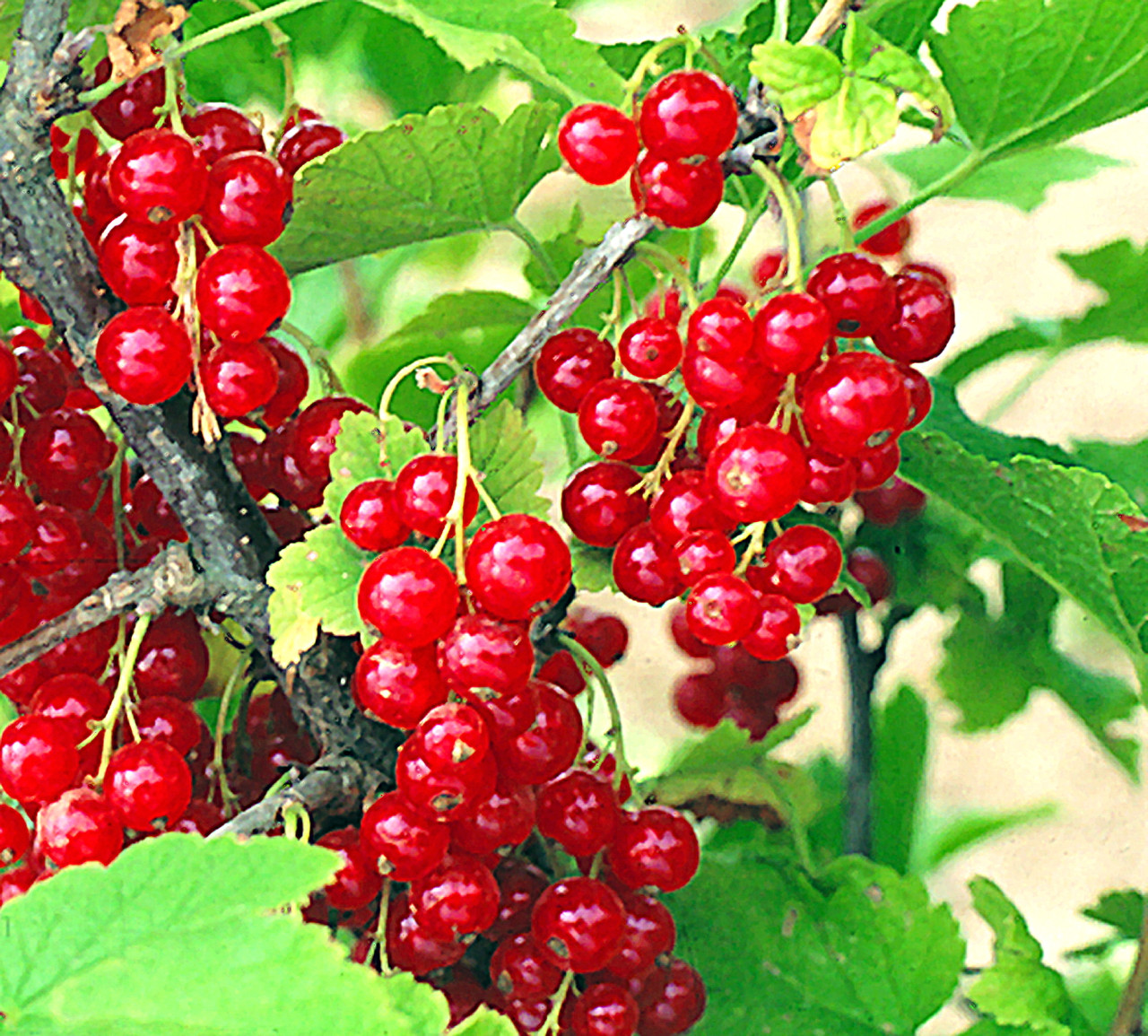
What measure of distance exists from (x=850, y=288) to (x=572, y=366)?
8cm

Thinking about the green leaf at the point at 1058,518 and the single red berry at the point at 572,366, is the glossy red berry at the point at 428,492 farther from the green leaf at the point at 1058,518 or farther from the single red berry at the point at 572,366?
the green leaf at the point at 1058,518

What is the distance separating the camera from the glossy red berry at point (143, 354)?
1.03 feet

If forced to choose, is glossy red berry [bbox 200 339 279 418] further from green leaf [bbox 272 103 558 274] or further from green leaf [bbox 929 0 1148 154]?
green leaf [bbox 929 0 1148 154]

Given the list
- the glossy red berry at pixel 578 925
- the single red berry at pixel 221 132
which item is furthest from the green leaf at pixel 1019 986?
the single red berry at pixel 221 132

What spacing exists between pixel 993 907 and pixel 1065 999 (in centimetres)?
4

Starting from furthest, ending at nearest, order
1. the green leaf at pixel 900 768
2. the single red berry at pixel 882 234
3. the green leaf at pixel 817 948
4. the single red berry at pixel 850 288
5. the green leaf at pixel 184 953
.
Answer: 1. the green leaf at pixel 900 768
2. the single red berry at pixel 882 234
3. the green leaf at pixel 817 948
4. the single red berry at pixel 850 288
5. the green leaf at pixel 184 953

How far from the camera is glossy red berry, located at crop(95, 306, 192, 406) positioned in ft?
1.03

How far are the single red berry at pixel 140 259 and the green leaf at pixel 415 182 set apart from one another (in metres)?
0.05

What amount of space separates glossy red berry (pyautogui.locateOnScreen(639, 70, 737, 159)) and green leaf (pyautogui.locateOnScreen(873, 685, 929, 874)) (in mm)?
480

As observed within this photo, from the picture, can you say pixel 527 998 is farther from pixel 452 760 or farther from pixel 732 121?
pixel 732 121

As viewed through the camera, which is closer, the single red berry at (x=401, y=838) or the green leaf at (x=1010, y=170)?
the single red berry at (x=401, y=838)

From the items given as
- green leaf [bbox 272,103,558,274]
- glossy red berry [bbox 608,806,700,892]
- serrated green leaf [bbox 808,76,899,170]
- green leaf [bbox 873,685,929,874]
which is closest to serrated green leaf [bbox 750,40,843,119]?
serrated green leaf [bbox 808,76,899,170]

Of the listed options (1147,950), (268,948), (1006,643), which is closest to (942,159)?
(1006,643)

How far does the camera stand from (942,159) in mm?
609
